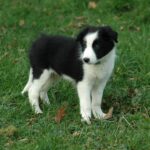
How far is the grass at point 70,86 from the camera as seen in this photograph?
250 inches

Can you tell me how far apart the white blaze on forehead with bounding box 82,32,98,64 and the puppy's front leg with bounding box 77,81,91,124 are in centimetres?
46

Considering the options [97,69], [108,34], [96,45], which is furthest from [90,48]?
[97,69]

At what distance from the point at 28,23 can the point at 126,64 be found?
3.45 metres

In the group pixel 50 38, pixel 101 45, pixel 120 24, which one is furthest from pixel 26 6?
pixel 101 45

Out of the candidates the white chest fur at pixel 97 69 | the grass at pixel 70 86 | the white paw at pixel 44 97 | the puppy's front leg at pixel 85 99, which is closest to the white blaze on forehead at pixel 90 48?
the white chest fur at pixel 97 69

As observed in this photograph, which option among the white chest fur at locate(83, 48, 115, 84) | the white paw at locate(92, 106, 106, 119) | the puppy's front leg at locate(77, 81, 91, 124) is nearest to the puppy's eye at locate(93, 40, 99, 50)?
the white chest fur at locate(83, 48, 115, 84)

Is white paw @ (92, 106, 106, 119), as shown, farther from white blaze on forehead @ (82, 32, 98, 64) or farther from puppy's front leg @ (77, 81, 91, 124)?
white blaze on forehead @ (82, 32, 98, 64)

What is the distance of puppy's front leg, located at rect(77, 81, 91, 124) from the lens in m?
6.92

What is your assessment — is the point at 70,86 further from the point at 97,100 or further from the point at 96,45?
the point at 96,45

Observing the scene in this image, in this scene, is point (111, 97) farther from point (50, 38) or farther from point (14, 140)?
point (14, 140)

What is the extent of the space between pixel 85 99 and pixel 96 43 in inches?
29.8

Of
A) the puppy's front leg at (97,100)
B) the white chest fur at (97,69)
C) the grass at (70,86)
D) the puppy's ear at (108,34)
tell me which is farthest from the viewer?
the puppy's front leg at (97,100)

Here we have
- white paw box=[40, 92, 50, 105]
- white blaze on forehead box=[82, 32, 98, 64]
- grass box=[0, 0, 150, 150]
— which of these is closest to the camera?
grass box=[0, 0, 150, 150]

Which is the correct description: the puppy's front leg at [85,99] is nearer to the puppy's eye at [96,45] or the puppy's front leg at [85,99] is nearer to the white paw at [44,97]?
the puppy's eye at [96,45]
